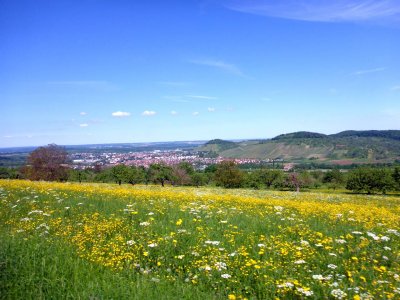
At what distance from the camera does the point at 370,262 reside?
23.6 ft

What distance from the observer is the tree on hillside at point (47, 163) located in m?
59.2

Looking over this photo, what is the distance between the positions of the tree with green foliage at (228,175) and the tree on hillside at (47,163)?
137 ft

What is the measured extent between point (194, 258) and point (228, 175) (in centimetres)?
7845

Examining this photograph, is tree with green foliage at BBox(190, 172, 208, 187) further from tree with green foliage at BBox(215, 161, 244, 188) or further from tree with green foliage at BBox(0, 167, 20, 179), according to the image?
tree with green foliage at BBox(0, 167, 20, 179)

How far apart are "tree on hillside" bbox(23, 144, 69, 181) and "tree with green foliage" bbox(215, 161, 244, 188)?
41.6m

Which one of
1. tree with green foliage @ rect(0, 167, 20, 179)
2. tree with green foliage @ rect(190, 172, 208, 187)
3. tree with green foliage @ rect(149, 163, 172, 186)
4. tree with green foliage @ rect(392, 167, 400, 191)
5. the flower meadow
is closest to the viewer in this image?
the flower meadow

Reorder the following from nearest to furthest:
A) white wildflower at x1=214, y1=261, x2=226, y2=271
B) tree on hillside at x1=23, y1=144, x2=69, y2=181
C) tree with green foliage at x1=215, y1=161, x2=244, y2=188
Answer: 1. white wildflower at x1=214, y1=261, x2=226, y2=271
2. tree on hillside at x1=23, y1=144, x2=69, y2=181
3. tree with green foliage at x1=215, y1=161, x2=244, y2=188

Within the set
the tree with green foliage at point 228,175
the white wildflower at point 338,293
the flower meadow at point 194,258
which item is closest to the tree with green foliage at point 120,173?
the tree with green foliage at point 228,175

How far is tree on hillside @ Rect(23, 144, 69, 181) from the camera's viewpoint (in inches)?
2331

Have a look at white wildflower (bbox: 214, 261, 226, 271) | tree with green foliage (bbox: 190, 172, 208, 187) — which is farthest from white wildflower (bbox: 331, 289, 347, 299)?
tree with green foliage (bbox: 190, 172, 208, 187)

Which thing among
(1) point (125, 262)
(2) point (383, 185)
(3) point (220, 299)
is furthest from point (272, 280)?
(2) point (383, 185)

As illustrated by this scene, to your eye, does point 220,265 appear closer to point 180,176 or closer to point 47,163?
point 47,163

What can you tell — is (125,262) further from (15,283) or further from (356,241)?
(356,241)

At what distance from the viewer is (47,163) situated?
196 feet
